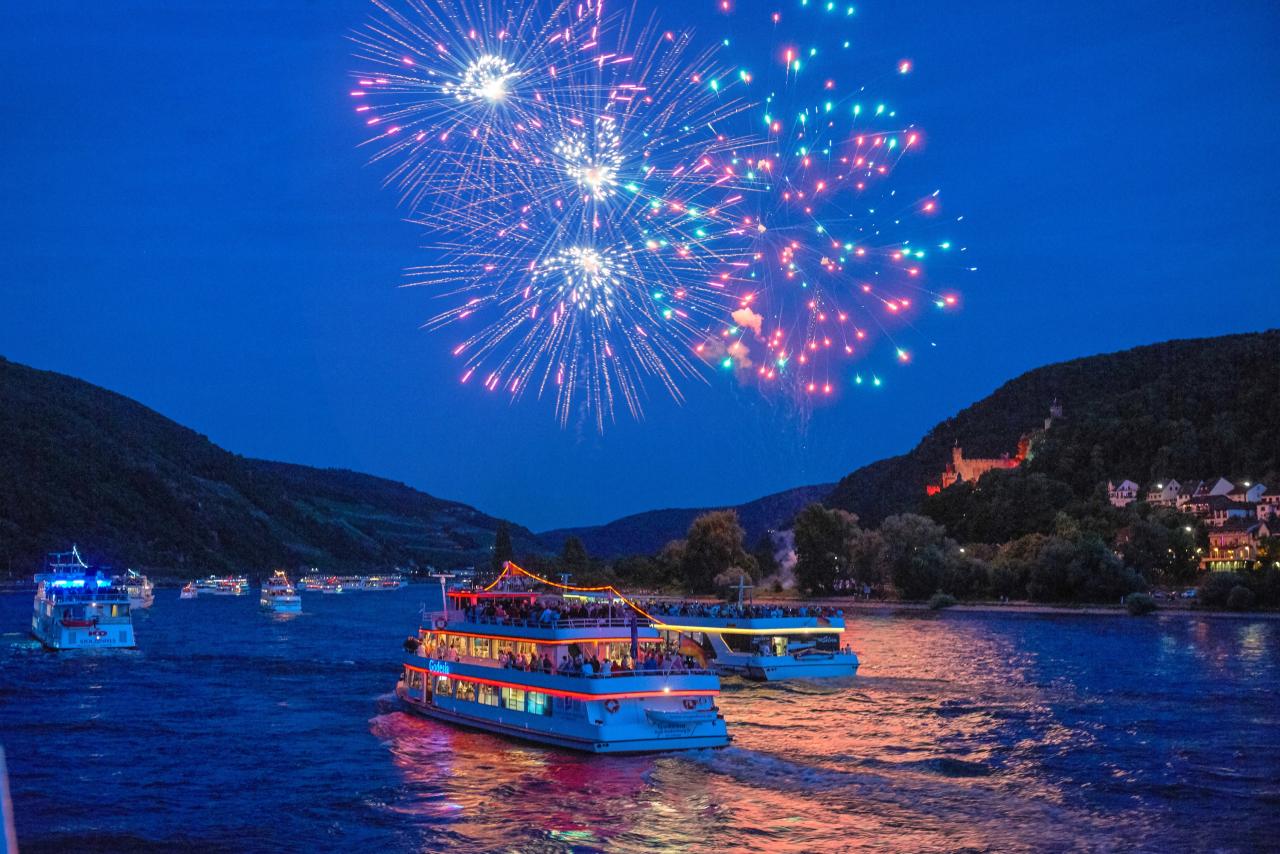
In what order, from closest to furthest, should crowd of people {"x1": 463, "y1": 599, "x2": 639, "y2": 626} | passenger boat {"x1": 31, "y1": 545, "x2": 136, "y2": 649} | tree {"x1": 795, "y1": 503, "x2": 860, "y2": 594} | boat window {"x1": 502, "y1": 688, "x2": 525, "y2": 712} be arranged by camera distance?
1. boat window {"x1": 502, "y1": 688, "x2": 525, "y2": 712}
2. crowd of people {"x1": 463, "y1": 599, "x2": 639, "y2": 626}
3. passenger boat {"x1": 31, "y1": 545, "x2": 136, "y2": 649}
4. tree {"x1": 795, "y1": 503, "x2": 860, "y2": 594}

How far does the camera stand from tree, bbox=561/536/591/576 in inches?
7077

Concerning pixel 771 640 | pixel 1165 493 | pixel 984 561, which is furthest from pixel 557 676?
pixel 1165 493

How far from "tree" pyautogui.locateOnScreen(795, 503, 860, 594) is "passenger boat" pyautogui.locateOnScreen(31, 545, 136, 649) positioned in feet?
272

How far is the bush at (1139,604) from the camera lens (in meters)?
114

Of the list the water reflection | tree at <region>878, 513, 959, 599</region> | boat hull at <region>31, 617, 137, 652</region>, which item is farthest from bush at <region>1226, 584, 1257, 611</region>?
boat hull at <region>31, 617, 137, 652</region>

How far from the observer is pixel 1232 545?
14838 centimetres

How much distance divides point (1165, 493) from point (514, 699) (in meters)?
164

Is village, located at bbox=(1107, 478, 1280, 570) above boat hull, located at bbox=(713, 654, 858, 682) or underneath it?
above

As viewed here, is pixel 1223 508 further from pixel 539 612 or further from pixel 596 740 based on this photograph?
pixel 596 740

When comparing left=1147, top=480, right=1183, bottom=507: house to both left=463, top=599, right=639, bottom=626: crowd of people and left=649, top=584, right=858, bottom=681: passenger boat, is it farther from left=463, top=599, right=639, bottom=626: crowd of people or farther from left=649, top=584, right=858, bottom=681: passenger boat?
left=463, top=599, right=639, bottom=626: crowd of people

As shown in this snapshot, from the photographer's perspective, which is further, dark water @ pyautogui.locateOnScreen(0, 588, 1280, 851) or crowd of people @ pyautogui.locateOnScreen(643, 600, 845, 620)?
crowd of people @ pyautogui.locateOnScreen(643, 600, 845, 620)

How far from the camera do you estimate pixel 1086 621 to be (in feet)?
367

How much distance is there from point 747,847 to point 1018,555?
12192 centimetres

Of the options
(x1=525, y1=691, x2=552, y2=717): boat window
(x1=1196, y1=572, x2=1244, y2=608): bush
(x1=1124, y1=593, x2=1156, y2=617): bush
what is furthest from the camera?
(x1=1124, y1=593, x2=1156, y2=617): bush
